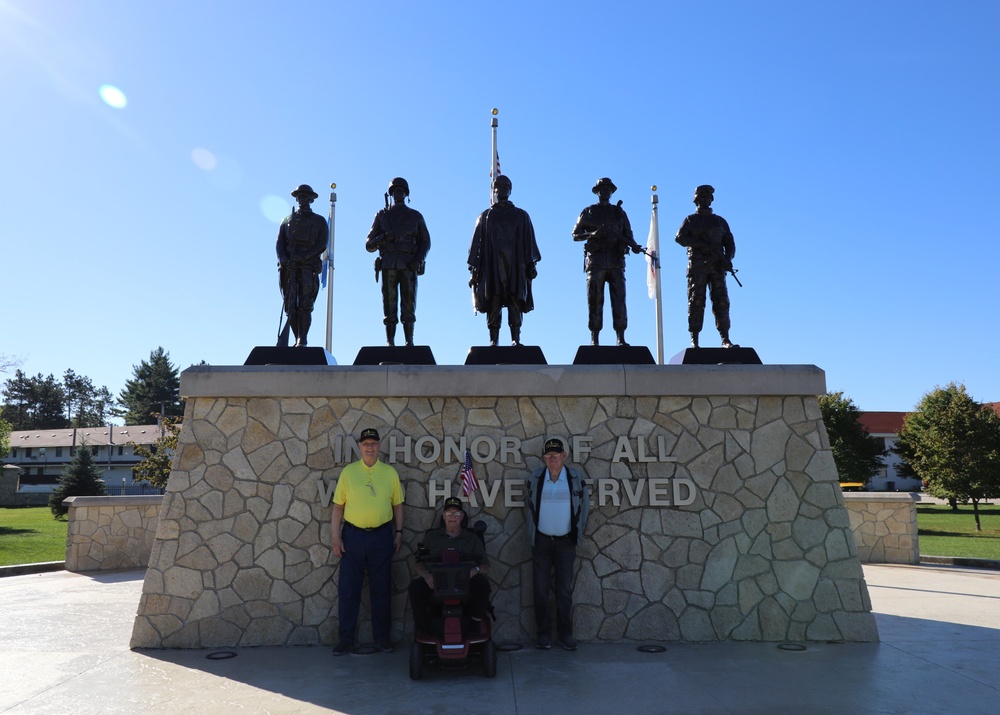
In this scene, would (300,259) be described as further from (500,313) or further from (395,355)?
(500,313)

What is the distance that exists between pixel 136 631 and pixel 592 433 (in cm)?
445

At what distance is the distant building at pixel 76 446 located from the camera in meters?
58.7

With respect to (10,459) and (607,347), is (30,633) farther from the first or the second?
(10,459)

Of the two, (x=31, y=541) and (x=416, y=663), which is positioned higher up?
(x=416, y=663)

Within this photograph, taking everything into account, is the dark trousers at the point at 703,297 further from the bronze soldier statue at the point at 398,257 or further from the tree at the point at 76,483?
the tree at the point at 76,483

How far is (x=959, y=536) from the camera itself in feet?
68.8

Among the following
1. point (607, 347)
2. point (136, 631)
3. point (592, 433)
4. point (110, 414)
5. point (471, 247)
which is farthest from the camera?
point (110, 414)

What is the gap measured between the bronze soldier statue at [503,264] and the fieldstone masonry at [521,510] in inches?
56.1

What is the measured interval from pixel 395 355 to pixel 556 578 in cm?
288

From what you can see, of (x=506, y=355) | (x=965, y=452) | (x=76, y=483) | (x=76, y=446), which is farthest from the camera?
(x=76, y=446)

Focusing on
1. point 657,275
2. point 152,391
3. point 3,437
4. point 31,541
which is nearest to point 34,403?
point 152,391

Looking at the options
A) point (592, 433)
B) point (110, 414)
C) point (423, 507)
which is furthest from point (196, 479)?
point (110, 414)

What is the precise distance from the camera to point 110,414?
84812 millimetres

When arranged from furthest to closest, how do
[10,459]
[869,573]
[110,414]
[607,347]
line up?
[110,414] → [10,459] → [869,573] → [607,347]
